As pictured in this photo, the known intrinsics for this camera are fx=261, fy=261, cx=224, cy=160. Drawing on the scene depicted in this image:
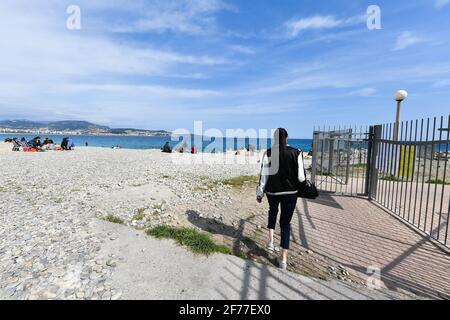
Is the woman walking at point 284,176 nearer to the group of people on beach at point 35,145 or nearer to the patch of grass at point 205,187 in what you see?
the patch of grass at point 205,187

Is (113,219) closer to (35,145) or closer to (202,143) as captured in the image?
(35,145)

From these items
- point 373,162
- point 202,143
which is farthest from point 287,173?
point 202,143

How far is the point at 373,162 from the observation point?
8695 mm

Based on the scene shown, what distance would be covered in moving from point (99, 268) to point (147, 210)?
10.4ft

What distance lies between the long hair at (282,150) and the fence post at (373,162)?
5.62m

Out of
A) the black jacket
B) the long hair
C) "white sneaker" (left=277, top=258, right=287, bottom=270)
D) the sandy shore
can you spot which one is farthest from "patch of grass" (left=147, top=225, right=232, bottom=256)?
the long hair

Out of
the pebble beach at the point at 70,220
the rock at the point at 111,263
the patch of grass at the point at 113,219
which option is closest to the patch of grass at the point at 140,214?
the pebble beach at the point at 70,220

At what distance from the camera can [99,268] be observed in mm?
3896

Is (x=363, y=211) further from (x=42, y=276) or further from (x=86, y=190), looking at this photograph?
(x=86, y=190)

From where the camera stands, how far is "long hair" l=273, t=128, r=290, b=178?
14.1ft

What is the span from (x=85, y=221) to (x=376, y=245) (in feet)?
20.6
